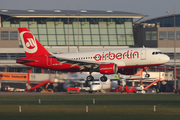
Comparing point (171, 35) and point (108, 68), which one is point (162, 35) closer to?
point (171, 35)

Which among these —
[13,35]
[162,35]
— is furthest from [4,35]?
[162,35]

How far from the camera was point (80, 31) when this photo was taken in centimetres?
14012

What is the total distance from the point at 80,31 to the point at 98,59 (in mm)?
81862

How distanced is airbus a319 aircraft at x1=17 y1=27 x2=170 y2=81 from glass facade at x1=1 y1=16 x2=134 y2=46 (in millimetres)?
72685

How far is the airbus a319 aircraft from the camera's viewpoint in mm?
56781

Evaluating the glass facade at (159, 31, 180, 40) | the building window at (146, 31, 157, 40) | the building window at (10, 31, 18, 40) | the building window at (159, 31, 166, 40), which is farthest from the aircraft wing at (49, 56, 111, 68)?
the glass facade at (159, 31, 180, 40)

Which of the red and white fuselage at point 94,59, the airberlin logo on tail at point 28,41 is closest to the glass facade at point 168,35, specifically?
the red and white fuselage at point 94,59

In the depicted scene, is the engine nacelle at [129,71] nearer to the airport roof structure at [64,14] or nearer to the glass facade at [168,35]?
the airport roof structure at [64,14]

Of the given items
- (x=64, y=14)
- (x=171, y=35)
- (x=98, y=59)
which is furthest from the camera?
(x=171, y=35)

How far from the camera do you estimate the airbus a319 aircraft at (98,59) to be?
56.8m

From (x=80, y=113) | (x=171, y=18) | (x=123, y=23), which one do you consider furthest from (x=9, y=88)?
(x=171, y=18)

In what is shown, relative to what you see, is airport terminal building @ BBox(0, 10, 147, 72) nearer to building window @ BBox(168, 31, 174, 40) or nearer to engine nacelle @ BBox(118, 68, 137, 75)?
building window @ BBox(168, 31, 174, 40)

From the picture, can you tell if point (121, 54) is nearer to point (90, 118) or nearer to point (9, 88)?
point (90, 118)

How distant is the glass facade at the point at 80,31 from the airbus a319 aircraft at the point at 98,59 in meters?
72.7
